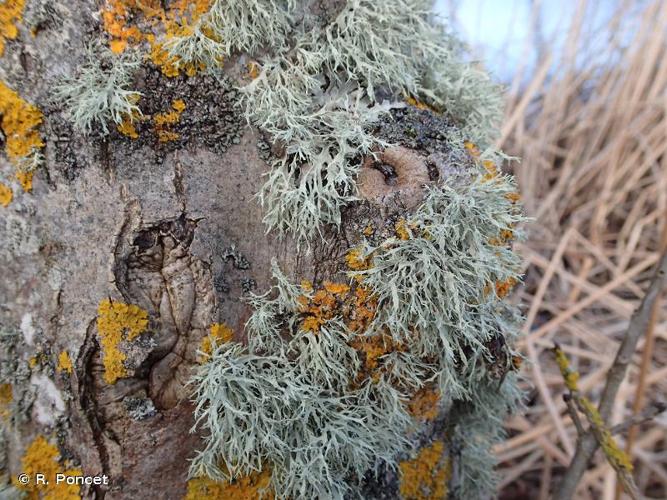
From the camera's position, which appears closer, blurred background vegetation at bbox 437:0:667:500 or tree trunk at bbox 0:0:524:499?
tree trunk at bbox 0:0:524:499

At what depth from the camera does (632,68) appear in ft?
6.46

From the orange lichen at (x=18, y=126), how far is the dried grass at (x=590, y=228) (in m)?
1.49

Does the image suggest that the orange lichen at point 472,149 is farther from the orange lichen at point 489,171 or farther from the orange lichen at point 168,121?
the orange lichen at point 168,121

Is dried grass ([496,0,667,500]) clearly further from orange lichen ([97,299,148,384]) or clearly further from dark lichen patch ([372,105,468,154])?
orange lichen ([97,299,148,384])

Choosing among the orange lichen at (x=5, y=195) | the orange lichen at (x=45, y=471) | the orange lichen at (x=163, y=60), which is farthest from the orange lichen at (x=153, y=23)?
the orange lichen at (x=45, y=471)

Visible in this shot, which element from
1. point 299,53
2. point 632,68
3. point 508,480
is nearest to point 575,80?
point 632,68

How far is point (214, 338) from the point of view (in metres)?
0.66

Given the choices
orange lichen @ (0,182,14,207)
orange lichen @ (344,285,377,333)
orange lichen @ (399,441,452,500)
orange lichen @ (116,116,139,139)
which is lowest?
orange lichen @ (399,441,452,500)

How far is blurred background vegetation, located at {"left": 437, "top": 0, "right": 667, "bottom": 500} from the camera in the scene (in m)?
1.53

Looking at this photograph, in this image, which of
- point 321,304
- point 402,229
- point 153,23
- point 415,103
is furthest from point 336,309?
point 153,23

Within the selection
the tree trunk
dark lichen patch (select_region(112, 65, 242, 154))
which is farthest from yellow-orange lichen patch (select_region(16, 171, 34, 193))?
dark lichen patch (select_region(112, 65, 242, 154))

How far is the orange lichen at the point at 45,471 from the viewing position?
2.00 ft

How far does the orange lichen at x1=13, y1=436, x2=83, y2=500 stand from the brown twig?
0.95m

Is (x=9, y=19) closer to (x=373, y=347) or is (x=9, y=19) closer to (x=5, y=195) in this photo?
(x=5, y=195)
